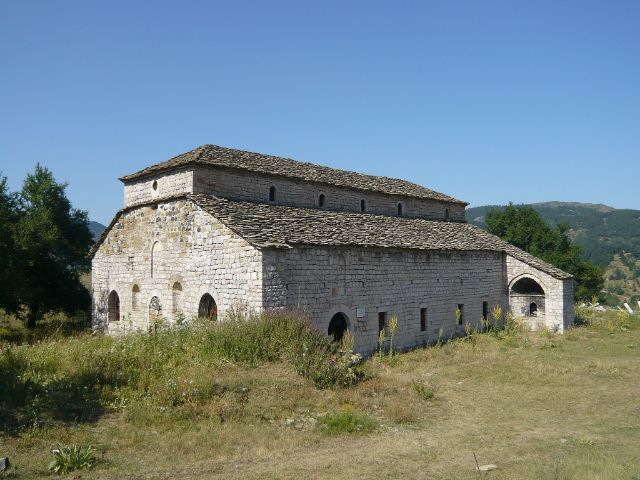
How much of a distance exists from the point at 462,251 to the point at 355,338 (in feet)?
24.2

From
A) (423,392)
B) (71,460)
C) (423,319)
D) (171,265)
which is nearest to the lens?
(71,460)

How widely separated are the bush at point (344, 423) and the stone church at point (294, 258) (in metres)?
5.06

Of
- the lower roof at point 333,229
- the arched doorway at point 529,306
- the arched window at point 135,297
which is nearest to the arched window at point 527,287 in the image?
the arched doorway at point 529,306

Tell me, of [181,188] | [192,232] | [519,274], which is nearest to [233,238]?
[192,232]

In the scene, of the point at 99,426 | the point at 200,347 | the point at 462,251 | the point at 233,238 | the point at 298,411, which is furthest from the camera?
the point at 462,251

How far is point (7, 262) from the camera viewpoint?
754 inches

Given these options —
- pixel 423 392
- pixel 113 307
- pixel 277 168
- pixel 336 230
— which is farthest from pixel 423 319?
pixel 113 307

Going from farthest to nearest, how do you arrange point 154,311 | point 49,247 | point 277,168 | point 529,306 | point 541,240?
1. point 541,240
2. point 529,306
3. point 49,247
4. point 277,168
5. point 154,311

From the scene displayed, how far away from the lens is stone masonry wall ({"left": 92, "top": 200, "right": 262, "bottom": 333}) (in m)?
14.6

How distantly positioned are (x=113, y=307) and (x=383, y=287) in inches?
412

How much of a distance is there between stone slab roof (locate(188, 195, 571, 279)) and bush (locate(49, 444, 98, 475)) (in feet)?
24.0

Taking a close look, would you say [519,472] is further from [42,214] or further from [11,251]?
[42,214]

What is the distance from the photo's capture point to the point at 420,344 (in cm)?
1939

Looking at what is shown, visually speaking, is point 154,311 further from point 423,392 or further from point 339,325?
point 423,392
